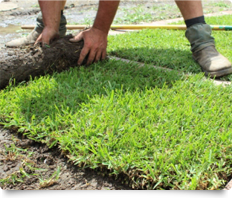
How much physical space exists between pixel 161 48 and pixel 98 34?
98cm

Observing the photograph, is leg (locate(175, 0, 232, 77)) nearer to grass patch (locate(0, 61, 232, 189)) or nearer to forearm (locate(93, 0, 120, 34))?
grass patch (locate(0, 61, 232, 189))

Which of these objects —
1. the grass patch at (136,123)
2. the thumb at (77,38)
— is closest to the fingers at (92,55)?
the thumb at (77,38)

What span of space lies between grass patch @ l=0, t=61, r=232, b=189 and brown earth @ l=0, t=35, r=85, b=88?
13 centimetres

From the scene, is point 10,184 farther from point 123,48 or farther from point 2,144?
point 123,48

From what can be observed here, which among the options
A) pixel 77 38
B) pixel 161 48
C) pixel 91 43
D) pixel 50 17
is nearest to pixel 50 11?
pixel 50 17

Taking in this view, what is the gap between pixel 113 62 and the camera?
262 centimetres

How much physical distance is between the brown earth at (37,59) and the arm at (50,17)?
0.09 meters

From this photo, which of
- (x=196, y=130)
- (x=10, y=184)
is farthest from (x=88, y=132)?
(x=196, y=130)

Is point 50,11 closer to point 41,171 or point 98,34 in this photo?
point 98,34

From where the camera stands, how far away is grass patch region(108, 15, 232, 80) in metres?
2.73

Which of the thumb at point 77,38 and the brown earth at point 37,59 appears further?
the thumb at point 77,38

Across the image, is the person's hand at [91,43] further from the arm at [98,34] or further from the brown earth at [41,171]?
the brown earth at [41,171]

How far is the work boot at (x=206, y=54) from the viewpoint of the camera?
7.80 feet

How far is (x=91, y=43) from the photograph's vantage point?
100 inches
